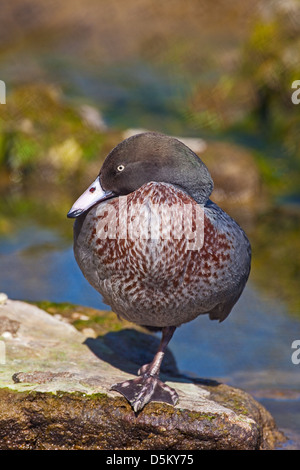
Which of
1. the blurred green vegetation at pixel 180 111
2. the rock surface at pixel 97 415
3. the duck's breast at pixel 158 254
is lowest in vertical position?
the rock surface at pixel 97 415

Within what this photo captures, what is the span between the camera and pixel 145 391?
4961 mm

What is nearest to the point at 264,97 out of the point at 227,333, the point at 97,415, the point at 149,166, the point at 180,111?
the point at 180,111

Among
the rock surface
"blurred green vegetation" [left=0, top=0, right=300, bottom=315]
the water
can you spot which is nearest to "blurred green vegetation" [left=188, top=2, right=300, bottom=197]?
"blurred green vegetation" [left=0, top=0, right=300, bottom=315]

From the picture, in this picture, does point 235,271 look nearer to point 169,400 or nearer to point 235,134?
point 169,400

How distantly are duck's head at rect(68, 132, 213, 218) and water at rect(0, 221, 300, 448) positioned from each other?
6.31ft

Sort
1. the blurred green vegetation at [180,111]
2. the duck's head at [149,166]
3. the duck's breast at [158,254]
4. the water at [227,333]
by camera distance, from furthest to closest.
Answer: the blurred green vegetation at [180,111] < the water at [227,333] < the duck's head at [149,166] < the duck's breast at [158,254]

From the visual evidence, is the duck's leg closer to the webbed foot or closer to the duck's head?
the webbed foot

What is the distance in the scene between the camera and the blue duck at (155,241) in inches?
190

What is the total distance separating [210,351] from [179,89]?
408 inches

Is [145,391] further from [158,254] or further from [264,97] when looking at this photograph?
[264,97]

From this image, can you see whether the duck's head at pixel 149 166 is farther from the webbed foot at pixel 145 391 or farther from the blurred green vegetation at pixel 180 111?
the blurred green vegetation at pixel 180 111

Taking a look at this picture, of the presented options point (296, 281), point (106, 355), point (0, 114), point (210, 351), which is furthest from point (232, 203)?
point (106, 355)

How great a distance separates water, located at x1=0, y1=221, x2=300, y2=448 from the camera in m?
6.26

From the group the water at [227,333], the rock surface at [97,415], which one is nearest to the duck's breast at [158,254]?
the rock surface at [97,415]
